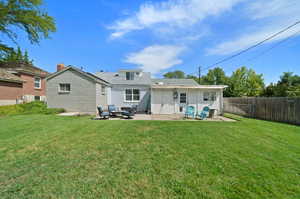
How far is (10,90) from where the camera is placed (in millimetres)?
14250

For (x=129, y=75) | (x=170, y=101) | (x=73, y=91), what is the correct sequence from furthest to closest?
(x=129, y=75), (x=170, y=101), (x=73, y=91)

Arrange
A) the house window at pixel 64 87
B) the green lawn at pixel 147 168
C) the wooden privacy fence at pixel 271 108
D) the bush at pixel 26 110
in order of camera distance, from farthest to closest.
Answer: the house window at pixel 64 87 → the bush at pixel 26 110 → the wooden privacy fence at pixel 271 108 → the green lawn at pixel 147 168

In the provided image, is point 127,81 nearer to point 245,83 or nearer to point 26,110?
point 26,110

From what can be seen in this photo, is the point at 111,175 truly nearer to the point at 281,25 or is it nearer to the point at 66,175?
the point at 66,175

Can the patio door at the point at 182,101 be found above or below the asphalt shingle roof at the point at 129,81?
below

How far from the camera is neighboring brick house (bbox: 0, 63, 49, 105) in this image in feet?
44.9

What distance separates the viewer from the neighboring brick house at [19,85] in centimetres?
1367

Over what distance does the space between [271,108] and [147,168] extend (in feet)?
40.6

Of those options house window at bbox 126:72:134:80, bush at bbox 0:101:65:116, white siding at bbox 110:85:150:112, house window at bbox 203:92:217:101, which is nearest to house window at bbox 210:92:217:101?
house window at bbox 203:92:217:101

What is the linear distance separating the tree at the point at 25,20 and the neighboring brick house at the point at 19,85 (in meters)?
2.88

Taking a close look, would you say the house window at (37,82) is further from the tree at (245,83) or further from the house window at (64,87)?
the tree at (245,83)

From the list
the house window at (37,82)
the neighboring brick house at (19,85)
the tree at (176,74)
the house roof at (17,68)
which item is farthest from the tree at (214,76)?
the house roof at (17,68)

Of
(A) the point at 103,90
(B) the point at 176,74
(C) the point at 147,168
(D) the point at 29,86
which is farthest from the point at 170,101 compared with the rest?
(B) the point at 176,74

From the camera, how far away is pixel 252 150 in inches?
164
